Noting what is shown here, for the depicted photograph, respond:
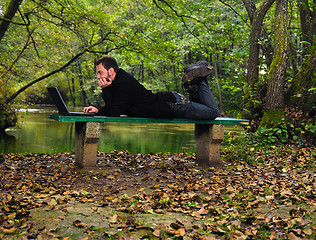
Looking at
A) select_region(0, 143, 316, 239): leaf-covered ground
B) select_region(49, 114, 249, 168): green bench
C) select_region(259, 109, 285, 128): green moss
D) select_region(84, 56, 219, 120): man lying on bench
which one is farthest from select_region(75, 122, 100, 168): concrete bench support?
select_region(259, 109, 285, 128): green moss

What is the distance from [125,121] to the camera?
5.86 m

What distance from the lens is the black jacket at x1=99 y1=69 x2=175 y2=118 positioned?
558 centimetres

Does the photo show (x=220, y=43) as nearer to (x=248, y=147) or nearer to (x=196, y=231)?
(x=248, y=147)

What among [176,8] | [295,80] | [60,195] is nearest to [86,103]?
[176,8]

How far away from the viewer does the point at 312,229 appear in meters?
3.21

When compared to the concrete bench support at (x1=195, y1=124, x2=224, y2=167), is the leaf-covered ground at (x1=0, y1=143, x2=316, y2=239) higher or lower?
lower

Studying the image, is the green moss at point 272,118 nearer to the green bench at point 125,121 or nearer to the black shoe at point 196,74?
the green bench at point 125,121

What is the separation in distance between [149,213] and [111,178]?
6.36 ft

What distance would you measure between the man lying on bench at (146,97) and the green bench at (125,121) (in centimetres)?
14

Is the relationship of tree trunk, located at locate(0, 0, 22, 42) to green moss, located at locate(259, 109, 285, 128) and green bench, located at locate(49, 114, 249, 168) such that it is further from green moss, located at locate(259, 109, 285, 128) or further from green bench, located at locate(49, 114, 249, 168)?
green moss, located at locate(259, 109, 285, 128)

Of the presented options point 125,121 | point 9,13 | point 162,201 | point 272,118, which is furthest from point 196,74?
point 9,13

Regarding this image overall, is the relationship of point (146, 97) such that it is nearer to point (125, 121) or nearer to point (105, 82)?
point (125, 121)

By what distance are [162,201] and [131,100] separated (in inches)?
85.4

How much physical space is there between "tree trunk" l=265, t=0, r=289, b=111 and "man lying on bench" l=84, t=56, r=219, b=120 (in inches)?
111
